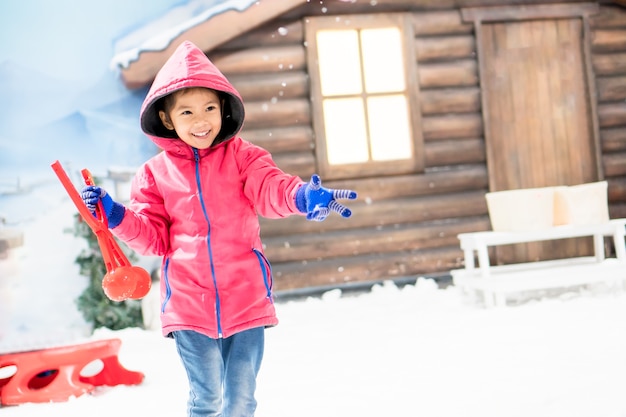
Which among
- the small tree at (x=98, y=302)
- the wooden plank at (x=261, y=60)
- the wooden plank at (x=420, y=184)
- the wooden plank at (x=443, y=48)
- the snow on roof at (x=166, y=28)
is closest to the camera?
the small tree at (x=98, y=302)

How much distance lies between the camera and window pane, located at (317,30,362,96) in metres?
5.91

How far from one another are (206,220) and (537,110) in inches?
208

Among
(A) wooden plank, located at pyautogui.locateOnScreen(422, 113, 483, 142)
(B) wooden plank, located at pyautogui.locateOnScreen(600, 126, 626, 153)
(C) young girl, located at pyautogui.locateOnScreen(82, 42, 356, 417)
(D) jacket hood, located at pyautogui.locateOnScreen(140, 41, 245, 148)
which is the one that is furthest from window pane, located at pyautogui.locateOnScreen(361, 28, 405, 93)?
(C) young girl, located at pyautogui.locateOnScreen(82, 42, 356, 417)

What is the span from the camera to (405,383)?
279 cm

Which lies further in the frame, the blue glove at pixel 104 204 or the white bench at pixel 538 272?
the white bench at pixel 538 272

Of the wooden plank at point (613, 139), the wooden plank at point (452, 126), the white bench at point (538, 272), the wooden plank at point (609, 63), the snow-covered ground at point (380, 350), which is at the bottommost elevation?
the snow-covered ground at point (380, 350)

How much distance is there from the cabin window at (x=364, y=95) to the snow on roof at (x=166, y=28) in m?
0.92

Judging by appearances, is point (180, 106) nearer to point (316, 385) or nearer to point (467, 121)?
point (316, 385)

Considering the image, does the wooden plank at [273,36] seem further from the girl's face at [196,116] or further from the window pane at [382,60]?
the girl's face at [196,116]

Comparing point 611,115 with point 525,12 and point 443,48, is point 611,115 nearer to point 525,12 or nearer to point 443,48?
point 525,12

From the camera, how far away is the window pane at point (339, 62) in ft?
19.4

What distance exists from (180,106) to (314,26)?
13.9ft

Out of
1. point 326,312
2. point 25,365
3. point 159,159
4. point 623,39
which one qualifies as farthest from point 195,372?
point 623,39

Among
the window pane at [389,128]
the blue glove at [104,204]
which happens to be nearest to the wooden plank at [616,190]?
the window pane at [389,128]
